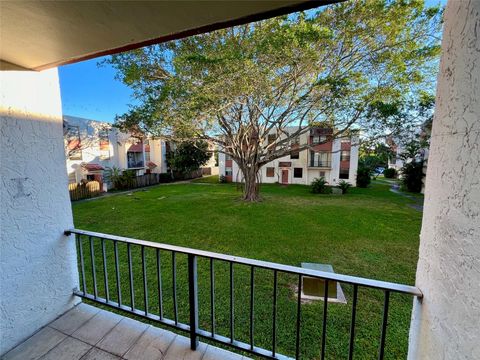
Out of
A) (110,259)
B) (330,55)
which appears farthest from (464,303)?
(330,55)

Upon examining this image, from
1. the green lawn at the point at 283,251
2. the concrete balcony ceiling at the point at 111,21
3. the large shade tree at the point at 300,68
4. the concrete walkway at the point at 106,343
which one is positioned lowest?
the green lawn at the point at 283,251

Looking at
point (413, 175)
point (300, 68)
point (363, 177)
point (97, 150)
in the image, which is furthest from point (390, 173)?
point (97, 150)

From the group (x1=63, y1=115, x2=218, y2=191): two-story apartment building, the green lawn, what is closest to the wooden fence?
(x1=63, y1=115, x2=218, y2=191): two-story apartment building

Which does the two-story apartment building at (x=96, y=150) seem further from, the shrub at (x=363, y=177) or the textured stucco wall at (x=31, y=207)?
the shrub at (x=363, y=177)

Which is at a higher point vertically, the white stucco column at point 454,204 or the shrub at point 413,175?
the white stucco column at point 454,204

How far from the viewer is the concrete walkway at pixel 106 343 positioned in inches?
65.4

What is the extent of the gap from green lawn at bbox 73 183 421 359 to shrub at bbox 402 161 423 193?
260 inches

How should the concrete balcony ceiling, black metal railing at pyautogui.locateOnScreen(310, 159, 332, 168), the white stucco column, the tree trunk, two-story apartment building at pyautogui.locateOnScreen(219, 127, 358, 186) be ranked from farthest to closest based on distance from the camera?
black metal railing at pyautogui.locateOnScreen(310, 159, 332, 168) < two-story apartment building at pyautogui.locateOnScreen(219, 127, 358, 186) < the tree trunk < the concrete balcony ceiling < the white stucco column

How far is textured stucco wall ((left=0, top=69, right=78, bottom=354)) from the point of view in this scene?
1.64m

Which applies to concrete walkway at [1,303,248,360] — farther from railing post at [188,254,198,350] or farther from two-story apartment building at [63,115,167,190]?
two-story apartment building at [63,115,167,190]

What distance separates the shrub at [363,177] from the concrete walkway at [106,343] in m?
19.4

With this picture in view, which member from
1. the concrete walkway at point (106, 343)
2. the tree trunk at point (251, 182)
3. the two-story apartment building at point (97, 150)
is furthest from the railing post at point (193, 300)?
the two-story apartment building at point (97, 150)

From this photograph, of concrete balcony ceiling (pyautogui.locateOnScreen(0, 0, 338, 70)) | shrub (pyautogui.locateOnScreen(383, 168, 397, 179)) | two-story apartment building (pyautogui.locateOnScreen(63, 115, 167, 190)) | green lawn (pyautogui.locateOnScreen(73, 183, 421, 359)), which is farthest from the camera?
shrub (pyautogui.locateOnScreen(383, 168, 397, 179))

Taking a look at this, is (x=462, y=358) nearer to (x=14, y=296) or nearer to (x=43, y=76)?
(x=14, y=296)
